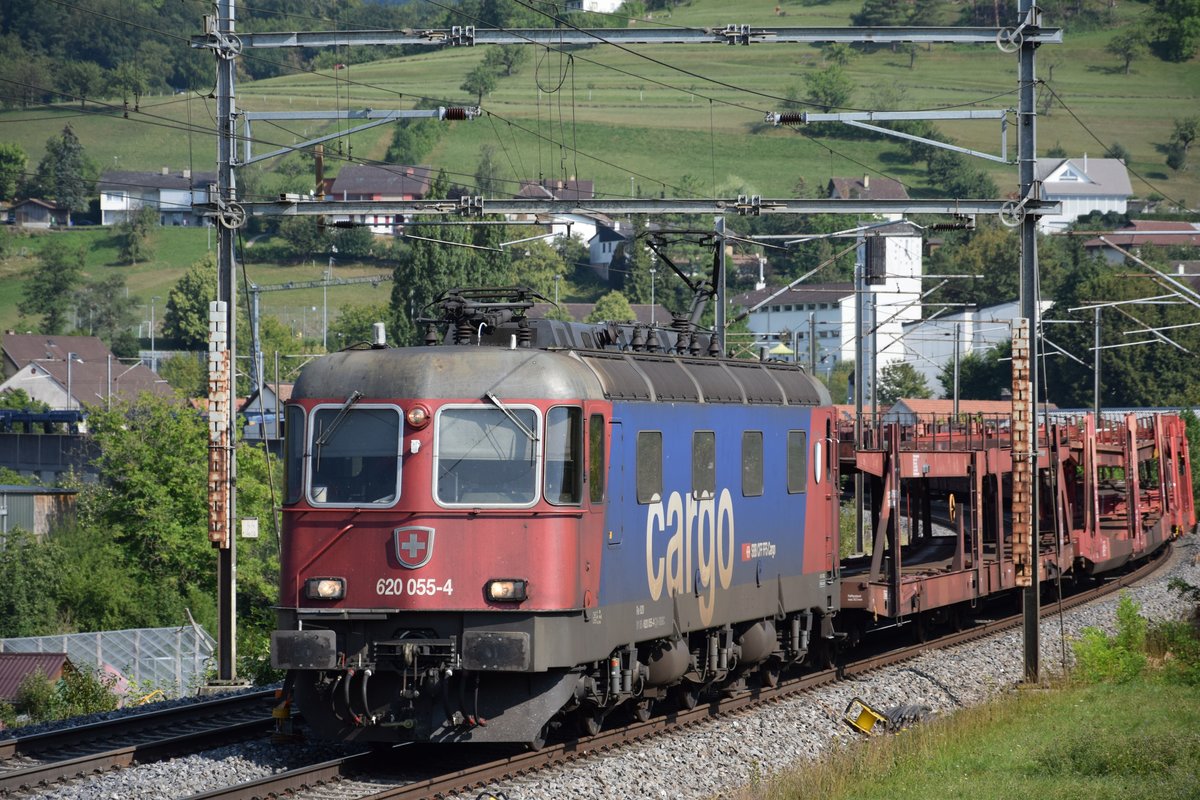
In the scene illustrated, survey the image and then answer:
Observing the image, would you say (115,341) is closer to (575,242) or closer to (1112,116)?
(575,242)

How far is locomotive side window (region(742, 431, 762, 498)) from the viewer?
699 inches

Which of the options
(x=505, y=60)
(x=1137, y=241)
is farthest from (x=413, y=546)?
(x=505, y=60)

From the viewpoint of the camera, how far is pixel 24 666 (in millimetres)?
32094

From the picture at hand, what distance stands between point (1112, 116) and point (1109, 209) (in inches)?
406

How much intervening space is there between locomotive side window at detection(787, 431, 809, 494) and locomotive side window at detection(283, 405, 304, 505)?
6.72m

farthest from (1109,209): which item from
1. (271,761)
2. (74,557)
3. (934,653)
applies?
(271,761)

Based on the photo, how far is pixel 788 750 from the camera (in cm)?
1611

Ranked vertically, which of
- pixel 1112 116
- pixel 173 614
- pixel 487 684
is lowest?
pixel 173 614

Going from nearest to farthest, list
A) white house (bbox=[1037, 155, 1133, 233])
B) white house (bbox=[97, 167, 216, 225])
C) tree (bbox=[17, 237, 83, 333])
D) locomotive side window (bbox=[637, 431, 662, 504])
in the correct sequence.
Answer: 1. locomotive side window (bbox=[637, 431, 662, 504])
2. tree (bbox=[17, 237, 83, 333])
3. white house (bbox=[97, 167, 216, 225])
4. white house (bbox=[1037, 155, 1133, 233])

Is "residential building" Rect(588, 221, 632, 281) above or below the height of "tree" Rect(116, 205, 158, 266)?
below

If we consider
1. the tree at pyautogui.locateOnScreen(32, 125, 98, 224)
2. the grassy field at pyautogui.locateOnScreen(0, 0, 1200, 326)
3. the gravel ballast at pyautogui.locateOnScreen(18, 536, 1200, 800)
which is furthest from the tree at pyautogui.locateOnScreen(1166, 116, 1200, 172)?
the gravel ballast at pyautogui.locateOnScreen(18, 536, 1200, 800)

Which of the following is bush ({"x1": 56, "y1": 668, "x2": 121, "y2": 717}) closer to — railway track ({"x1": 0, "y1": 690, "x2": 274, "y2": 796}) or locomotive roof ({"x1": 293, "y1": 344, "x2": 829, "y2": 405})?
railway track ({"x1": 0, "y1": 690, "x2": 274, "y2": 796})

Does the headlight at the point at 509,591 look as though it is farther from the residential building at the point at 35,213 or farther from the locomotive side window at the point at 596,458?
the residential building at the point at 35,213

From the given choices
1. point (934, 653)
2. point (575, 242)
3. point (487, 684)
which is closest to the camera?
point (487, 684)
